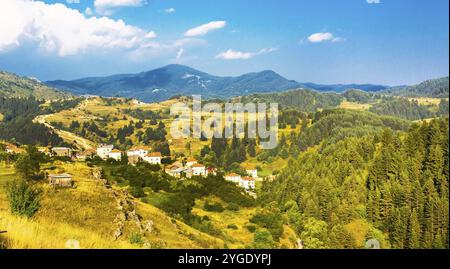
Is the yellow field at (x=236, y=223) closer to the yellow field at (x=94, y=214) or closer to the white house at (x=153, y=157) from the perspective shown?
the yellow field at (x=94, y=214)

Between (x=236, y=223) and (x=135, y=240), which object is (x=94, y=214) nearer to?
(x=135, y=240)

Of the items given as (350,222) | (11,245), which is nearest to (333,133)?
(350,222)

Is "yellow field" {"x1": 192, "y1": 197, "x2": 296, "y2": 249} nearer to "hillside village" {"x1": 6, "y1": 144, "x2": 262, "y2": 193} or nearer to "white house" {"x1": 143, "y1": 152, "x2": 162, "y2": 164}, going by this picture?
"hillside village" {"x1": 6, "y1": 144, "x2": 262, "y2": 193}

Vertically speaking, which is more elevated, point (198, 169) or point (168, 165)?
point (198, 169)

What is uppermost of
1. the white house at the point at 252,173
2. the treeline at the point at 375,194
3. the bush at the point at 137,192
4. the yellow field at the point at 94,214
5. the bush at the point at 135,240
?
the bush at the point at 135,240

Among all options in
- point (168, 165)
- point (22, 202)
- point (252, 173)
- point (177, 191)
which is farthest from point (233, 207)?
point (252, 173)

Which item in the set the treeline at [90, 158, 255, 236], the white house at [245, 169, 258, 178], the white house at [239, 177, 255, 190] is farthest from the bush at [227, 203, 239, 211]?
the white house at [245, 169, 258, 178]

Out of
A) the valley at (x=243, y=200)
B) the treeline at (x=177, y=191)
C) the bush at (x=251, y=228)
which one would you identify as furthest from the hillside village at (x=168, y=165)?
the bush at (x=251, y=228)
